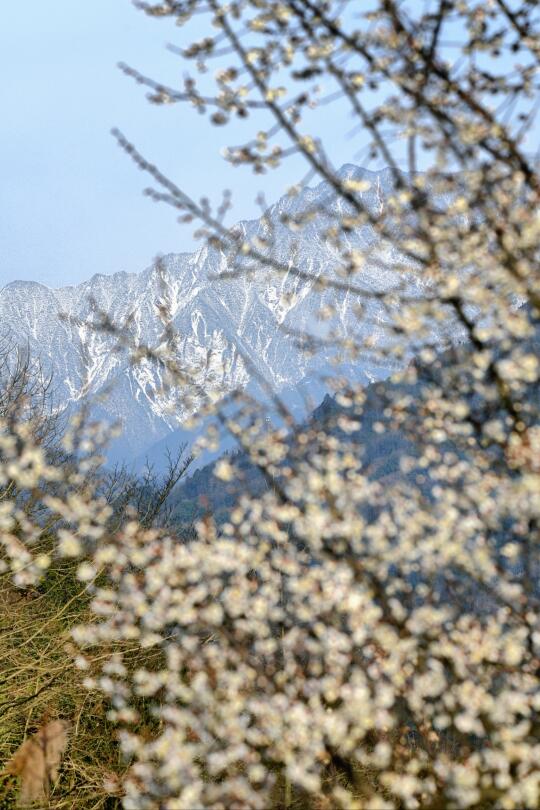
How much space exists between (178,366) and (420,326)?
4.42 feet

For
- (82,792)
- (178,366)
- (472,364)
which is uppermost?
(178,366)

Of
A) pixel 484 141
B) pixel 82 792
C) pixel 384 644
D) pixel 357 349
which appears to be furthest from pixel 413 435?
pixel 82 792

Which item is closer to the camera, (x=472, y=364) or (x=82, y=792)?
(x=472, y=364)

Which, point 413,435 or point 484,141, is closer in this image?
point 484,141

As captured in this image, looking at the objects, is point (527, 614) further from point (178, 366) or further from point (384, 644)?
point (178, 366)

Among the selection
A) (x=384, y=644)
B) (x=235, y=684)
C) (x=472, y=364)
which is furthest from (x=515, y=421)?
(x=235, y=684)

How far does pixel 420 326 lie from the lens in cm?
434

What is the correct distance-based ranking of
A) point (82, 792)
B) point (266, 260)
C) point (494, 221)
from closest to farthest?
1. point (494, 221)
2. point (266, 260)
3. point (82, 792)

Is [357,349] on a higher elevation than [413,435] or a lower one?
higher

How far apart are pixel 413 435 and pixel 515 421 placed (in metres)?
0.71

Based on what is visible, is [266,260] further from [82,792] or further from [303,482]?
[82,792]

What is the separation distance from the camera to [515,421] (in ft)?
13.4

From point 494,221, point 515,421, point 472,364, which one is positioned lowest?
point 515,421

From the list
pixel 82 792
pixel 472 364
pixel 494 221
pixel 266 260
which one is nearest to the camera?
pixel 494 221
